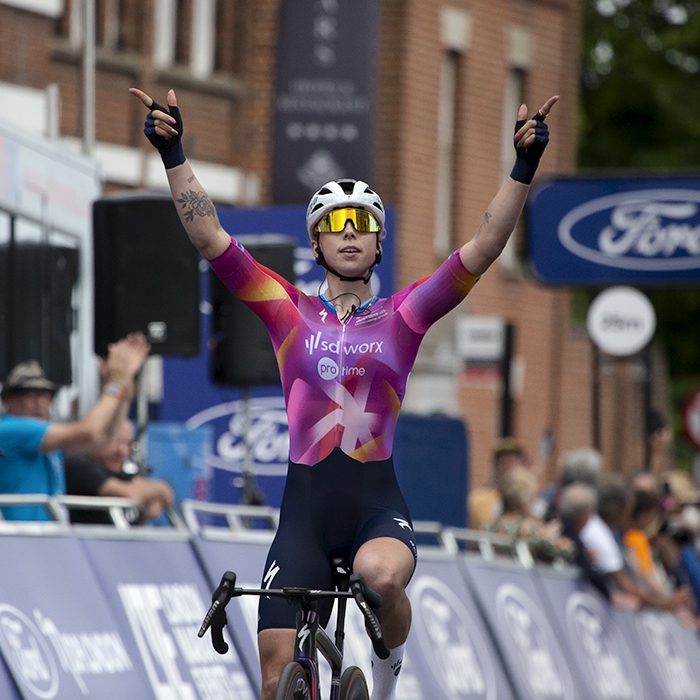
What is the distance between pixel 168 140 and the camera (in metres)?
5.89

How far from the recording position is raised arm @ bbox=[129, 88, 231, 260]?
5875mm

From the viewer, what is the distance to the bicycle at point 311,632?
5352 mm

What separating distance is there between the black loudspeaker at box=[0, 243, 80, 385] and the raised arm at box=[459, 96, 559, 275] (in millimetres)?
4816

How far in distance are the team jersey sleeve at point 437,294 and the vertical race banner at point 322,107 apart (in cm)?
1090

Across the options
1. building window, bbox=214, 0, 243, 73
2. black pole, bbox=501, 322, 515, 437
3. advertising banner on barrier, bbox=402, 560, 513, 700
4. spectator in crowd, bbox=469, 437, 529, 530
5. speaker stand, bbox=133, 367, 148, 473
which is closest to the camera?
advertising banner on barrier, bbox=402, 560, 513, 700

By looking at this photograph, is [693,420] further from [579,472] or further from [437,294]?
[437,294]

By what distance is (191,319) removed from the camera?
10555mm

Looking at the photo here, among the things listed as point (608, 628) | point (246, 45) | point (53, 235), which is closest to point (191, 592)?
point (53, 235)

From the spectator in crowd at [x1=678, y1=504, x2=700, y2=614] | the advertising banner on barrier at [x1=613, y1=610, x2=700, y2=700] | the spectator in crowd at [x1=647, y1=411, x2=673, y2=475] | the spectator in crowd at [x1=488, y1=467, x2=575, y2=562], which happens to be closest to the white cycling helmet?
the spectator in crowd at [x1=488, y1=467, x2=575, y2=562]

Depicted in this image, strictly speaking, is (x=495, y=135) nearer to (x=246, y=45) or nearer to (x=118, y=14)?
(x=246, y=45)

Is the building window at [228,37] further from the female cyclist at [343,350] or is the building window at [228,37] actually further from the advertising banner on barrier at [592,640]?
the female cyclist at [343,350]

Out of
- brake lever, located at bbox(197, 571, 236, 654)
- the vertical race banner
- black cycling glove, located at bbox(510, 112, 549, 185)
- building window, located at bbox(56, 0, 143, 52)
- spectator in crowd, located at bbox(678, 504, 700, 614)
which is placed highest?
building window, located at bbox(56, 0, 143, 52)

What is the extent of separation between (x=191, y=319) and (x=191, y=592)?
9.01ft

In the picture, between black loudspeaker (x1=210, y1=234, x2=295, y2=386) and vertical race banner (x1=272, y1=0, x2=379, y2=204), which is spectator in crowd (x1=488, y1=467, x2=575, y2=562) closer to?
black loudspeaker (x1=210, y1=234, x2=295, y2=386)
